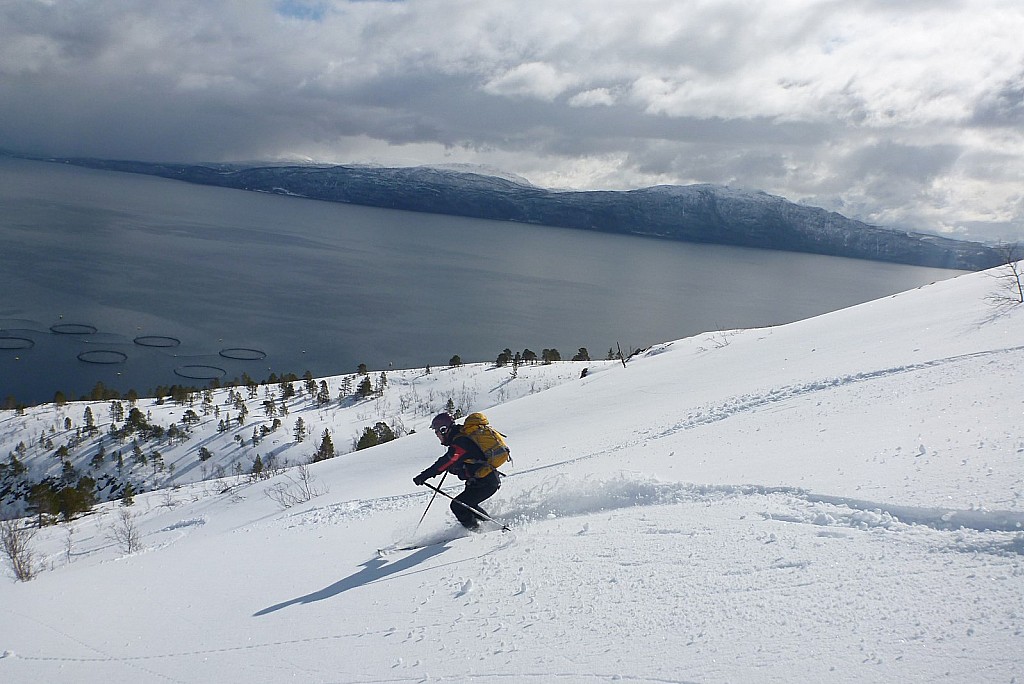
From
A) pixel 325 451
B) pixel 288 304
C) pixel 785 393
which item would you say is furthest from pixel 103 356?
pixel 785 393

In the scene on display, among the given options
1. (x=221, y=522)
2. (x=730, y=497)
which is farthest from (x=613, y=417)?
(x=221, y=522)

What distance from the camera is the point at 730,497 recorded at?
5.62 metres

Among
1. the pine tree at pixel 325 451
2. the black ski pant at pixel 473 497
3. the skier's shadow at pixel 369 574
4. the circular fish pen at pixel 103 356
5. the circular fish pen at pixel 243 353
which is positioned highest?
the black ski pant at pixel 473 497

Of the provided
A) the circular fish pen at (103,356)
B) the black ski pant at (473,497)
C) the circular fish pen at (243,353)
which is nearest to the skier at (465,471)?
the black ski pant at (473,497)

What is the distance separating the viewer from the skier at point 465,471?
6.79m

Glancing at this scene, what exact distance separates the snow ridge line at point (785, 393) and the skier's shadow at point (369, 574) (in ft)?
14.8

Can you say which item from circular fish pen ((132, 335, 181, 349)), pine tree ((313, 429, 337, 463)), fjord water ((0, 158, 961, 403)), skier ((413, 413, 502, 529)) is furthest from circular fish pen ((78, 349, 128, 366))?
skier ((413, 413, 502, 529))

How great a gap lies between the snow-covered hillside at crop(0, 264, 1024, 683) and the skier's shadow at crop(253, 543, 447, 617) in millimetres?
29

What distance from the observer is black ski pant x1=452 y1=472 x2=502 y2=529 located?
687cm

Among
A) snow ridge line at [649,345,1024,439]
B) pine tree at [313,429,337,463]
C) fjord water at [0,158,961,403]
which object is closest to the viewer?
snow ridge line at [649,345,1024,439]

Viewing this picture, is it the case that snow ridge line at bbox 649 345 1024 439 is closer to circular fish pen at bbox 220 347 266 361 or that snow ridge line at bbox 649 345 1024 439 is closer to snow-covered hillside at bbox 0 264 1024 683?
snow-covered hillside at bbox 0 264 1024 683

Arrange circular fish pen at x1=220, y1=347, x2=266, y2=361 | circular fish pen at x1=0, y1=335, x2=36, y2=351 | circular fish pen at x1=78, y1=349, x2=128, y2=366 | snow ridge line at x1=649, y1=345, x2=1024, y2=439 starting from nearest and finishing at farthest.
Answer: snow ridge line at x1=649, y1=345, x2=1024, y2=439 < circular fish pen at x1=78, y1=349, x2=128, y2=366 < circular fish pen at x1=0, y1=335, x2=36, y2=351 < circular fish pen at x1=220, y1=347, x2=266, y2=361

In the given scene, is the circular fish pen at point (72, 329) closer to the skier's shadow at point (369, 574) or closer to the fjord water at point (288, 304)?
the fjord water at point (288, 304)

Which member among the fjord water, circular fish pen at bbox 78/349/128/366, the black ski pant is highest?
the black ski pant
